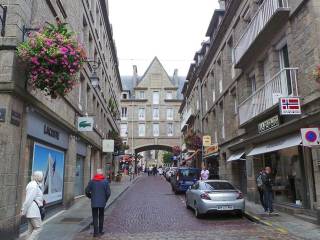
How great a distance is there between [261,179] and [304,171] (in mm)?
1464

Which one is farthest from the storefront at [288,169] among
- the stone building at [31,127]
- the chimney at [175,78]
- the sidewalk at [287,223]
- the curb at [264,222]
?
the chimney at [175,78]

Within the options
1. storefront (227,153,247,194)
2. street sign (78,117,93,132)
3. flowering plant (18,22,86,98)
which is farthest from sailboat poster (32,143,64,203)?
storefront (227,153,247,194)

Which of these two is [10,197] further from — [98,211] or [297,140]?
[297,140]

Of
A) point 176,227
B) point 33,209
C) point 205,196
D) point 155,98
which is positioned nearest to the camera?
point 33,209

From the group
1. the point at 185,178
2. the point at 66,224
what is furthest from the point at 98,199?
the point at 185,178

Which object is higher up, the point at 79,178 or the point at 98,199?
the point at 79,178

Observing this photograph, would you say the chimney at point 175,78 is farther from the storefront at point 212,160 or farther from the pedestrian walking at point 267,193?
the pedestrian walking at point 267,193

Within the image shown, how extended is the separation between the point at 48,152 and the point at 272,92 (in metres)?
8.30

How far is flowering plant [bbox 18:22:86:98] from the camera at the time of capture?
7570 millimetres

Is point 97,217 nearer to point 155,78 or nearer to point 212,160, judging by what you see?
point 212,160

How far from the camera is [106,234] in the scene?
912 cm

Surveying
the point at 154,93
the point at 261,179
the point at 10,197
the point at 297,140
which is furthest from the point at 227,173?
the point at 154,93

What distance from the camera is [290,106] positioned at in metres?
10.6

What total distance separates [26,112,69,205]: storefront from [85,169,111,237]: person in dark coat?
2101mm
